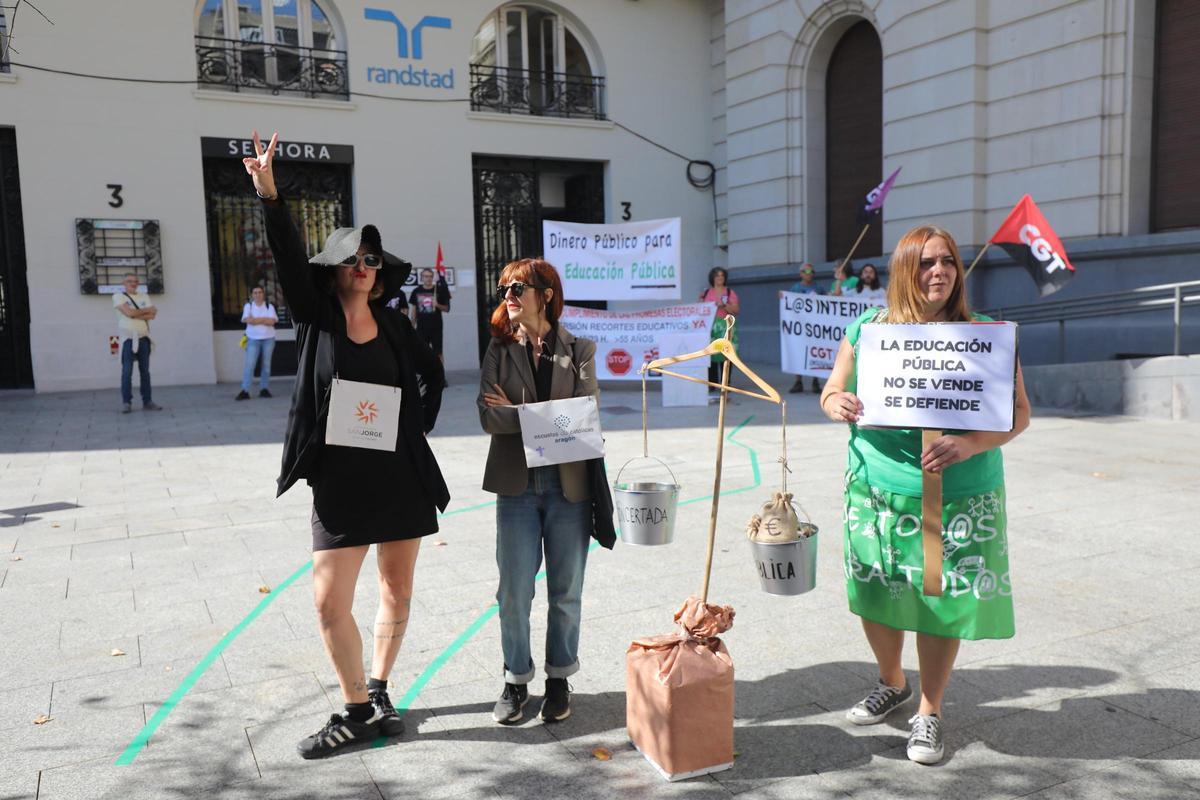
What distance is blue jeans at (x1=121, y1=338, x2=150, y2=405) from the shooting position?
14188 millimetres

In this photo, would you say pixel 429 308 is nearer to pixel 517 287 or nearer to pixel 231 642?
pixel 231 642

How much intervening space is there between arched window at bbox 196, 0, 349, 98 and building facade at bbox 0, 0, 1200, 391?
0.04 m

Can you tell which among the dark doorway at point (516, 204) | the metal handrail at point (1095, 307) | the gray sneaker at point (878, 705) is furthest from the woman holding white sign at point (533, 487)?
the dark doorway at point (516, 204)

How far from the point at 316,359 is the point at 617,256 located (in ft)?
32.5

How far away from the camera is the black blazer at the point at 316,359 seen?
139 inches

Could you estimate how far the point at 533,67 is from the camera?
843 inches

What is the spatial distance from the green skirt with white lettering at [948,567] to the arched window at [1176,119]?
13146 millimetres

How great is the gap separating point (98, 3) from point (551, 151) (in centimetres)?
891

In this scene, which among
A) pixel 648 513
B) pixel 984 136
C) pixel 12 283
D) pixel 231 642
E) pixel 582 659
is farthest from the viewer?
pixel 12 283

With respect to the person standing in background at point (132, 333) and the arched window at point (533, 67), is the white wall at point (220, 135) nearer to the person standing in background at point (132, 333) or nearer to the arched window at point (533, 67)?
the arched window at point (533, 67)

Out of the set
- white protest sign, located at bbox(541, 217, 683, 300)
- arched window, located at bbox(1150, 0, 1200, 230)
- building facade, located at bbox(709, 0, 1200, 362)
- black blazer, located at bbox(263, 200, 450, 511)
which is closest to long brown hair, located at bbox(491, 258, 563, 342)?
black blazer, located at bbox(263, 200, 450, 511)

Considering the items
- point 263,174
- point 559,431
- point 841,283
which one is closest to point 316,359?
point 263,174

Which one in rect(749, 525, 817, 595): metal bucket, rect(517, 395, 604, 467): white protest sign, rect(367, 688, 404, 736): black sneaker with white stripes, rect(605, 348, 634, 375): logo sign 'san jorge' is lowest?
rect(367, 688, 404, 736): black sneaker with white stripes

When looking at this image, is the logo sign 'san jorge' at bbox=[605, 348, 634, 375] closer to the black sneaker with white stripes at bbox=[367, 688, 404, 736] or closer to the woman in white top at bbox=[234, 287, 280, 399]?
the woman in white top at bbox=[234, 287, 280, 399]
